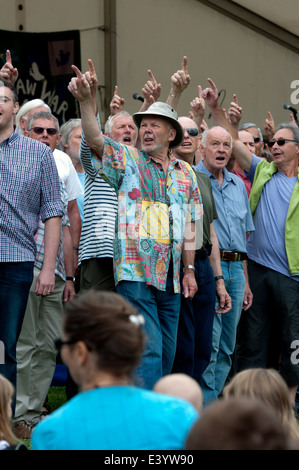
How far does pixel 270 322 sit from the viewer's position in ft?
22.4

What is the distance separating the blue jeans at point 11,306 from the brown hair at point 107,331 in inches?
84.4

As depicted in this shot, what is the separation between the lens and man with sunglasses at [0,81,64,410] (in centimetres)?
480

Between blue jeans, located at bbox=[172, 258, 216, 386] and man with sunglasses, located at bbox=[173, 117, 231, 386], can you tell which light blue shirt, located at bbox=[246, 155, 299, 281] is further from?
blue jeans, located at bbox=[172, 258, 216, 386]

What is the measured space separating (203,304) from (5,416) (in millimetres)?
2974

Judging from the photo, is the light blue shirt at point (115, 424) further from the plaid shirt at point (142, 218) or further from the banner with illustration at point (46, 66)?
the banner with illustration at point (46, 66)

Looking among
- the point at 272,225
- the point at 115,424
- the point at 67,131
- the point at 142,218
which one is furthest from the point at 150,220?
the point at 115,424

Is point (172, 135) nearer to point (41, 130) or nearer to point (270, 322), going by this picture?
point (41, 130)

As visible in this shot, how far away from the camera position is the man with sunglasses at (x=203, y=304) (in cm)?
568

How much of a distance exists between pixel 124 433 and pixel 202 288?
3.30 meters

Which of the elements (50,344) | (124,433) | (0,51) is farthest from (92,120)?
(0,51)

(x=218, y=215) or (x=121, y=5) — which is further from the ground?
(x=121, y=5)

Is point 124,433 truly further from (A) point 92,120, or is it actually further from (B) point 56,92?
(B) point 56,92

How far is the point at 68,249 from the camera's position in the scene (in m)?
5.91
